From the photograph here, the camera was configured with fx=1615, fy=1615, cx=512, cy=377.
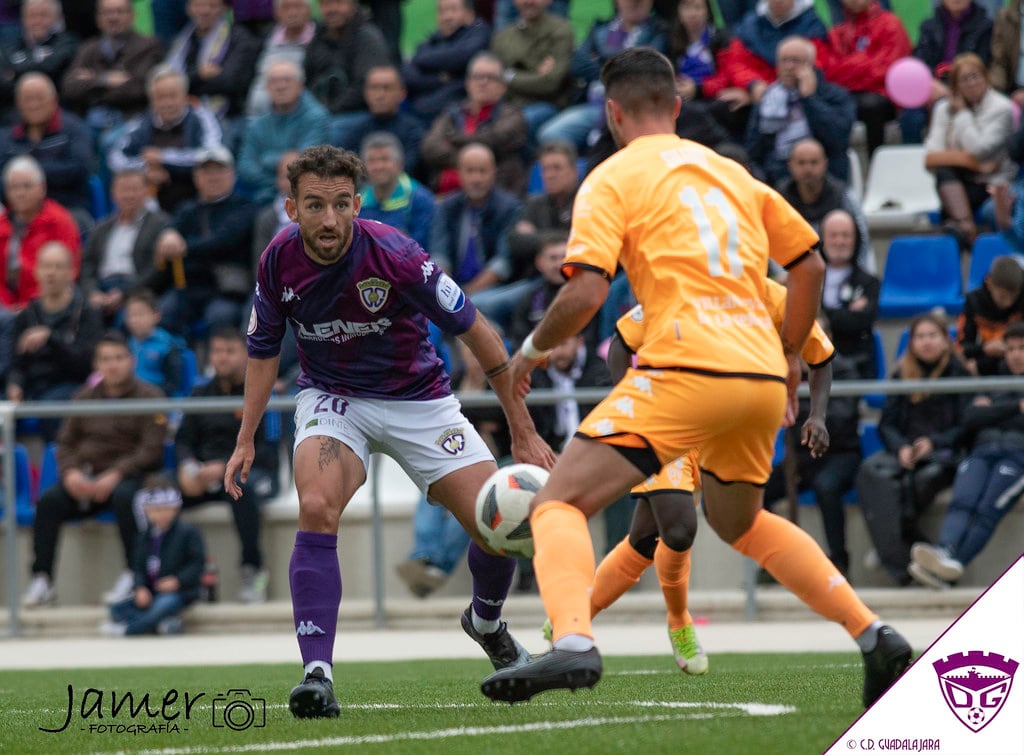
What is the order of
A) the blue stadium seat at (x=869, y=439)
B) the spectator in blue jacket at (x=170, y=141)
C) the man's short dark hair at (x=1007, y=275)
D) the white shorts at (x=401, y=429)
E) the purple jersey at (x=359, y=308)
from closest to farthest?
the purple jersey at (x=359, y=308) < the white shorts at (x=401, y=429) < the blue stadium seat at (x=869, y=439) < the man's short dark hair at (x=1007, y=275) < the spectator in blue jacket at (x=170, y=141)

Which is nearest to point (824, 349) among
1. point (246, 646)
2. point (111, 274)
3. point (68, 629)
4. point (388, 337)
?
point (388, 337)

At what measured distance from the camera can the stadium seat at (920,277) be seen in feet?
41.2

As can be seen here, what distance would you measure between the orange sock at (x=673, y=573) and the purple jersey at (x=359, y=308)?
50.7 inches

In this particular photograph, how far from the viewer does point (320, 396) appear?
636 cm

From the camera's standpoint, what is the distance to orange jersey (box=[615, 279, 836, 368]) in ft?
19.4

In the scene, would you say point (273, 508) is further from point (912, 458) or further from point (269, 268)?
point (269, 268)

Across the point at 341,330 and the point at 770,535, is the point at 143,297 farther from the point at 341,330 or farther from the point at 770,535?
the point at 770,535

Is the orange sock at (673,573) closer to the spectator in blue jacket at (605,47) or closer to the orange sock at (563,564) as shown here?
the orange sock at (563,564)

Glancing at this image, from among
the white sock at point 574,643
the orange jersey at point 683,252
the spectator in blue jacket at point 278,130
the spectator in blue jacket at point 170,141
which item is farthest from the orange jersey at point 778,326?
the spectator in blue jacket at point 170,141

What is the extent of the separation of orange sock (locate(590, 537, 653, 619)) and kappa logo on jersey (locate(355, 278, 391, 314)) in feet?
5.53

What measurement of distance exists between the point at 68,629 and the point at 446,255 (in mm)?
4056

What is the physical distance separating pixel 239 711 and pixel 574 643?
1.82 metres

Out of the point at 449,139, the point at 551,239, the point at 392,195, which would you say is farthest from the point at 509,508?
the point at 449,139

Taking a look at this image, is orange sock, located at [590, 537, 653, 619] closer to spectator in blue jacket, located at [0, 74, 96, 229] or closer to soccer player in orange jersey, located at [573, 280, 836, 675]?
soccer player in orange jersey, located at [573, 280, 836, 675]
